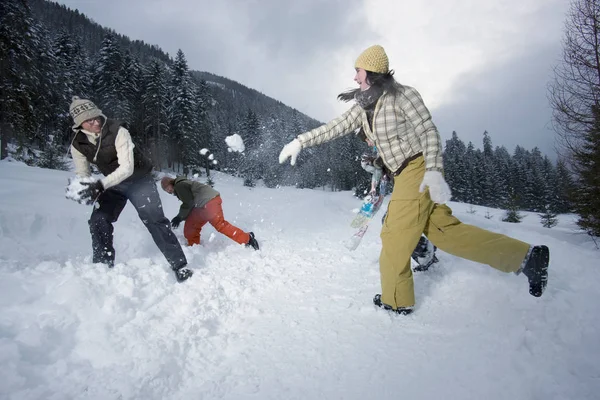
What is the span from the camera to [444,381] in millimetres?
1763

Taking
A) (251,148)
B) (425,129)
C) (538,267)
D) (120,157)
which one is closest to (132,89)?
(251,148)

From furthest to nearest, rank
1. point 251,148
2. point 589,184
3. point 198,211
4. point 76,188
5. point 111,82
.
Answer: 1. point 251,148
2. point 111,82
3. point 589,184
4. point 198,211
5. point 76,188

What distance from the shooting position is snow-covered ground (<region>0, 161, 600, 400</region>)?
68.0 inches

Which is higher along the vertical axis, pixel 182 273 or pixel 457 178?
pixel 457 178

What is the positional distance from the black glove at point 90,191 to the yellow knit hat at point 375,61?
9.19 feet

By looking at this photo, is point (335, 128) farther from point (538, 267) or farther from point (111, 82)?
point (111, 82)

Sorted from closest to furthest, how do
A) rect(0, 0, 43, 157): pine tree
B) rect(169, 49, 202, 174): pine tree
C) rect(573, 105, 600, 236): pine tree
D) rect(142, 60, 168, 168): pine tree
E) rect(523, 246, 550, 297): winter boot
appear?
rect(523, 246, 550, 297): winter boot → rect(573, 105, 600, 236): pine tree → rect(0, 0, 43, 157): pine tree → rect(169, 49, 202, 174): pine tree → rect(142, 60, 168, 168): pine tree

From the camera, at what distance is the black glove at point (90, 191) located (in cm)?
300

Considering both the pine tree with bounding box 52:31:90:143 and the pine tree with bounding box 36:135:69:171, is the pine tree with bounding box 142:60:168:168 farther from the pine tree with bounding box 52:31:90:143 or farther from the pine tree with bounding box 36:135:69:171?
the pine tree with bounding box 36:135:69:171

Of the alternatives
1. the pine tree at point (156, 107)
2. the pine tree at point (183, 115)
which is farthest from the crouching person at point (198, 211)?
the pine tree at point (156, 107)

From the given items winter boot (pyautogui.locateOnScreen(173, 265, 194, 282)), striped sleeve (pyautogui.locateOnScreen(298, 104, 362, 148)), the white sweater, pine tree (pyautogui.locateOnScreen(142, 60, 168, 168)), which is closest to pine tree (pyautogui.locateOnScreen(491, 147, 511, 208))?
pine tree (pyautogui.locateOnScreen(142, 60, 168, 168))

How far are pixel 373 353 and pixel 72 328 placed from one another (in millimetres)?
2065

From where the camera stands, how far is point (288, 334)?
7.66 ft

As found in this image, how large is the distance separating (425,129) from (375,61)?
75cm
